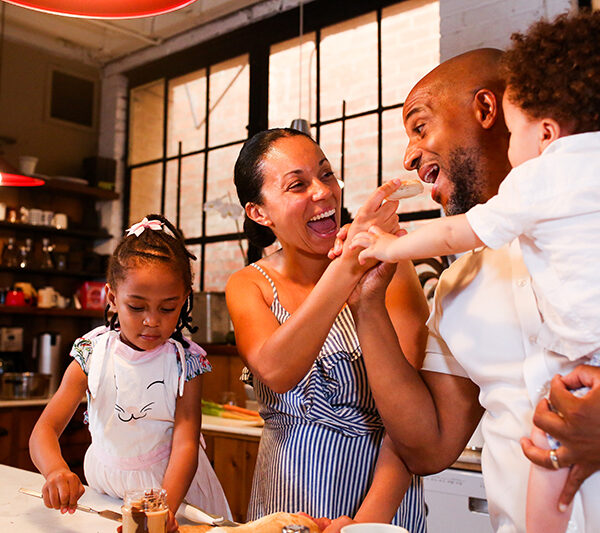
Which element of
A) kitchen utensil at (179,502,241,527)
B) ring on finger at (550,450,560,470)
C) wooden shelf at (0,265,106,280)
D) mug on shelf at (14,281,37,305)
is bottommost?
kitchen utensil at (179,502,241,527)

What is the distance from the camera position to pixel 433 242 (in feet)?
3.26

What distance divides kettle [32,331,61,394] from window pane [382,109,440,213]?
10.3ft

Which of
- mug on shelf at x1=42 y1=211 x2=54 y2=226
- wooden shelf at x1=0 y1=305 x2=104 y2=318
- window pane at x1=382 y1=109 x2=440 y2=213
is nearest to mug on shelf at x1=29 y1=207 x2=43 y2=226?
mug on shelf at x1=42 y1=211 x2=54 y2=226

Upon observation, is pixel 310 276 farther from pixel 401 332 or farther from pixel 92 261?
pixel 92 261

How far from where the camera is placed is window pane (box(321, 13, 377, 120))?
14.7 ft

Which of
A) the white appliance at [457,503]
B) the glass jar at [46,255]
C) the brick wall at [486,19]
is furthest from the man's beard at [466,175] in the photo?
the glass jar at [46,255]

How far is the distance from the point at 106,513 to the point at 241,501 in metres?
2.05

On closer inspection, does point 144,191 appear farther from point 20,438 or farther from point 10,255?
point 20,438

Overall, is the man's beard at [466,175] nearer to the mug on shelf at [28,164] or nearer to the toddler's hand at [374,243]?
the toddler's hand at [374,243]

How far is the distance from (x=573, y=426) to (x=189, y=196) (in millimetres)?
4957

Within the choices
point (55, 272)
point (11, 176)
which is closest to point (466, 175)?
point (11, 176)

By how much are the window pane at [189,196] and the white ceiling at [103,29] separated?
1.16 meters

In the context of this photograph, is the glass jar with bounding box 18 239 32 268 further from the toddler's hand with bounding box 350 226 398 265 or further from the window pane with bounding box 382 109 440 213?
the toddler's hand with bounding box 350 226 398 265

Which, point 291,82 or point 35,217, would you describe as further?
point 35,217
